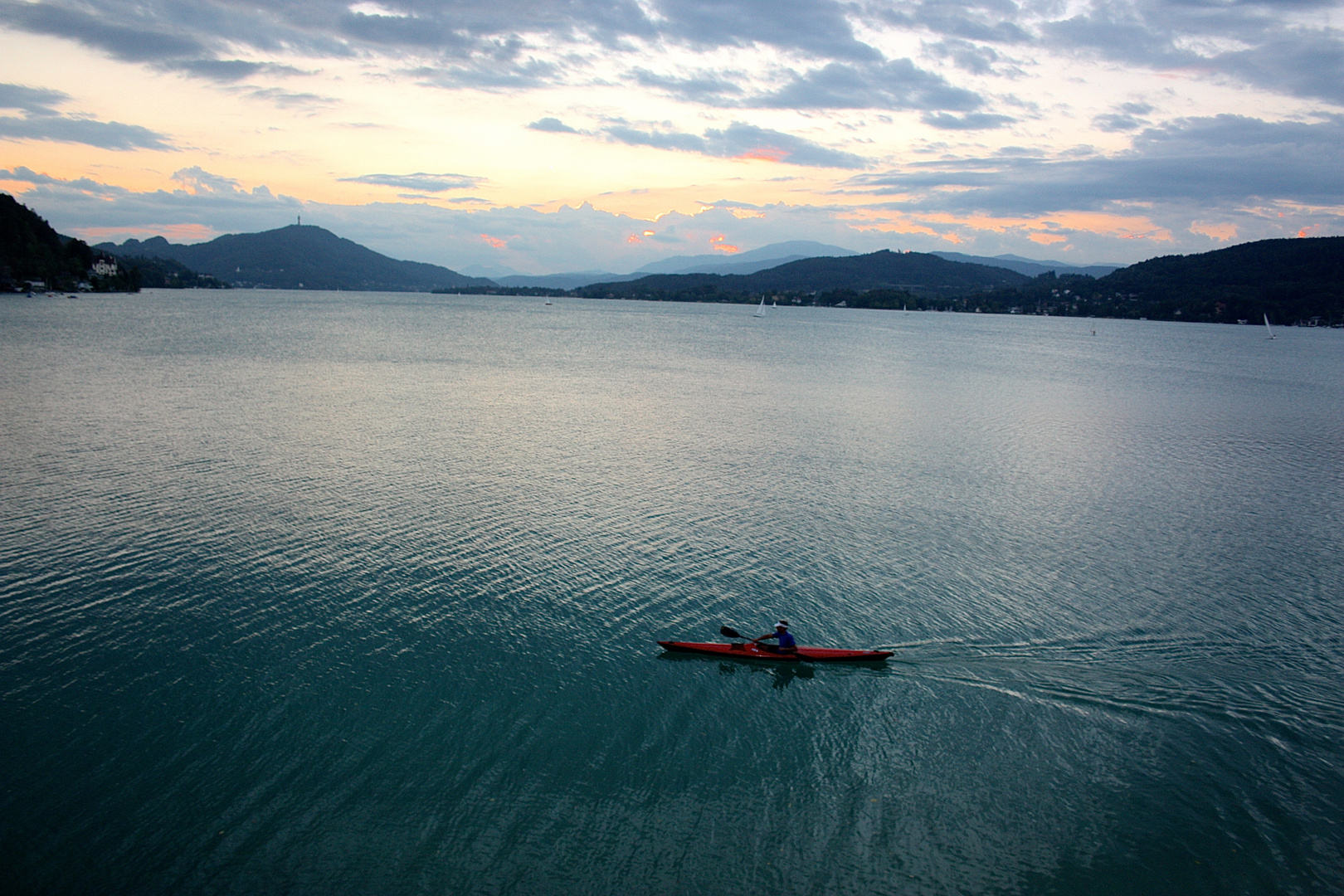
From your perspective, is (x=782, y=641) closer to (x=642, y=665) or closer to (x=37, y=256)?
(x=642, y=665)

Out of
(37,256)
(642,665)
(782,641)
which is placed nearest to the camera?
(642,665)

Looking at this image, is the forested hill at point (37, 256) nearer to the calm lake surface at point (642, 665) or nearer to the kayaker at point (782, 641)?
the calm lake surface at point (642, 665)

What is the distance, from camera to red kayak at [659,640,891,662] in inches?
698

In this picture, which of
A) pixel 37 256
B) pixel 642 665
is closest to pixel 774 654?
pixel 642 665

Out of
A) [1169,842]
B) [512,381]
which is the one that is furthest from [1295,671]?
[512,381]

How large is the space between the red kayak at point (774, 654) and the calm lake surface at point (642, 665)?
0.34 meters

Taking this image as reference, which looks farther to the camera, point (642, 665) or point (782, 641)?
point (782, 641)

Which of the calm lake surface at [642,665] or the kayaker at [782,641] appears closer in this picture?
the calm lake surface at [642,665]

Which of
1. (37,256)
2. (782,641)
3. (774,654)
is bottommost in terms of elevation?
(774,654)

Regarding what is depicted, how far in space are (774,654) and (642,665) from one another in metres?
3.11

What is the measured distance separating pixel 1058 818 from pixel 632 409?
38134 mm

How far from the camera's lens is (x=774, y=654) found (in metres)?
17.7

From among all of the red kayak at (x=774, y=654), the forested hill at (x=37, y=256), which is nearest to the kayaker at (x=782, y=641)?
the red kayak at (x=774, y=654)

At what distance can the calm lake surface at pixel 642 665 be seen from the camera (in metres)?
12.1
